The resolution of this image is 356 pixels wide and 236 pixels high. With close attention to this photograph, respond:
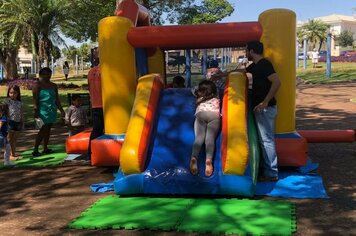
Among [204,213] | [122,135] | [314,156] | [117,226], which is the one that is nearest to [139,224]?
[117,226]

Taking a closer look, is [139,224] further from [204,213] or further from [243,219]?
[243,219]

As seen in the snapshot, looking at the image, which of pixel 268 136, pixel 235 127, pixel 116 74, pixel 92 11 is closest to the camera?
pixel 235 127

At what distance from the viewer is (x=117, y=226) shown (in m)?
4.36

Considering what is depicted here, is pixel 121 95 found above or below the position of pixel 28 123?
above

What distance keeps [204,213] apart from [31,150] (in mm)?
5089

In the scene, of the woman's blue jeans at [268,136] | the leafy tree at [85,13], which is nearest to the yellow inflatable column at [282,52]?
the woman's blue jeans at [268,136]

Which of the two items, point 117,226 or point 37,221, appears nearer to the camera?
point 117,226

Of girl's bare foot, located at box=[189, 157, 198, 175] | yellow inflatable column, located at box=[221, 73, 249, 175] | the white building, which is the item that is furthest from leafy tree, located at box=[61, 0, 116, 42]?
the white building

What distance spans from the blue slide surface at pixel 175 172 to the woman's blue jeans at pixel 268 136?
603mm

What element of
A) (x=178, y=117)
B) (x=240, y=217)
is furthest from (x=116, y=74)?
(x=240, y=217)

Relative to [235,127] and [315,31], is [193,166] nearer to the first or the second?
[235,127]

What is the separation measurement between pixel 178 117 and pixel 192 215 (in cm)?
175

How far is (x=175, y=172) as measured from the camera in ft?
17.3

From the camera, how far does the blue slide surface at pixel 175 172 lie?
5090 millimetres
